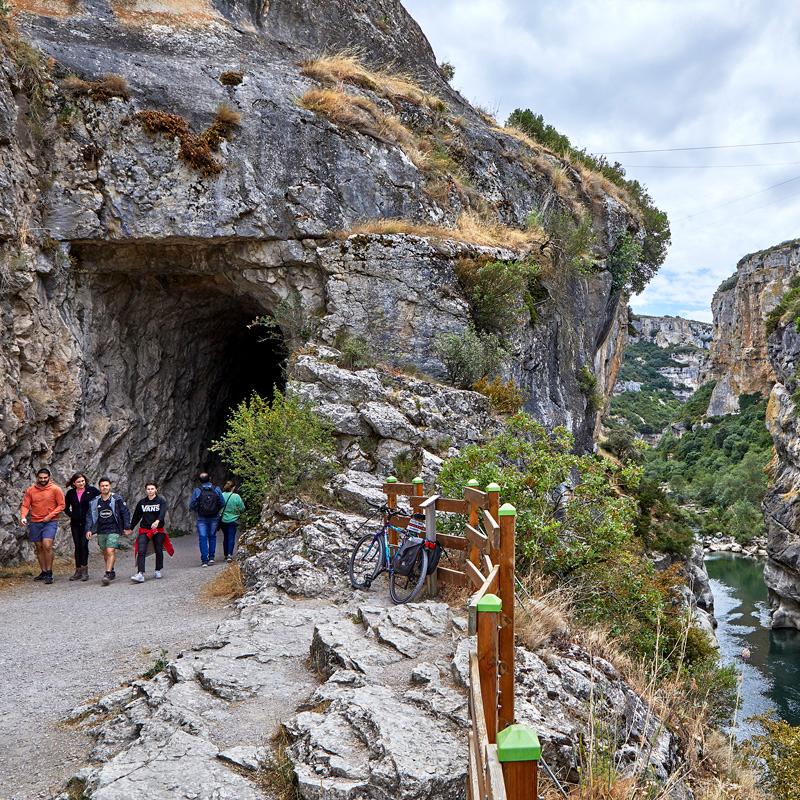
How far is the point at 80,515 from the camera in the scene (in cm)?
1059

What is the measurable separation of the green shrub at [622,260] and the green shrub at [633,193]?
194cm

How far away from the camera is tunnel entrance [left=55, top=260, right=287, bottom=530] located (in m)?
13.7

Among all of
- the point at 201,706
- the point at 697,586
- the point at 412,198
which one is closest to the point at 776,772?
the point at 201,706

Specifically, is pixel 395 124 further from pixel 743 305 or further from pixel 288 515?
pixel 743 305

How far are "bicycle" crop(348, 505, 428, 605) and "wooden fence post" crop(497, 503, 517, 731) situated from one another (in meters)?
2.63

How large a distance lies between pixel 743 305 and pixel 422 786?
278ft

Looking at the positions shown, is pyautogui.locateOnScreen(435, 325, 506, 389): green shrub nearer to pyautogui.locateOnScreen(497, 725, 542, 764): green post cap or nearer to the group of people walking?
the group of people walking

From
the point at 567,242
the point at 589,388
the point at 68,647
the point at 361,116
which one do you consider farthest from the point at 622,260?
the point at 68,647

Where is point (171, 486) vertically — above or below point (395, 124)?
below

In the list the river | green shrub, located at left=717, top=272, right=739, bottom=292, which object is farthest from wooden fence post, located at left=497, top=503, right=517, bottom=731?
green shrub, located at left=717, top=272, right=739, bottom=292

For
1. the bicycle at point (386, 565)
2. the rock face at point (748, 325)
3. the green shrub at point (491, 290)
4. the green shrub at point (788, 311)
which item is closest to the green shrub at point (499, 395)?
the green shrub at point (491, 290)

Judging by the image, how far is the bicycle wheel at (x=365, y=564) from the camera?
7762 millimetres

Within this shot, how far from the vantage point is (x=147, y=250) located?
45.6ft

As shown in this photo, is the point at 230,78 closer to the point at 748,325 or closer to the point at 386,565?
the point at 386,565
